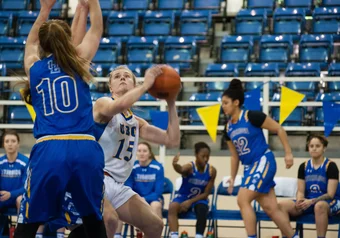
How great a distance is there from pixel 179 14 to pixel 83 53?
9561 millimetres

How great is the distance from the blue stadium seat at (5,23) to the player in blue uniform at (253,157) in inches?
289

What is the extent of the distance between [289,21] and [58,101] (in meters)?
9.42

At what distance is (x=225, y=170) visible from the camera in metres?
10.1

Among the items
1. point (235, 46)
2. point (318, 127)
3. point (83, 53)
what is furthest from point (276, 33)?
point (83, 53)

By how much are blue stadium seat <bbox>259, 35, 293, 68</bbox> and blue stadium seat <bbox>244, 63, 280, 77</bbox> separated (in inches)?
28.9

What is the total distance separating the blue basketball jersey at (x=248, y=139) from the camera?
7.73 meters

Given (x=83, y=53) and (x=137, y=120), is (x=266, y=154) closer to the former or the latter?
(x=137, y=120)

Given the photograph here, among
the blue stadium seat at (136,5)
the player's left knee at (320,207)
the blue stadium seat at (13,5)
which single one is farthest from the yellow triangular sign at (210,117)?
the blue stadium seat at (13,5)

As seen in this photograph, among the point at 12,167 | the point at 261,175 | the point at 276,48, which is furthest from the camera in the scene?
the point at 276,48

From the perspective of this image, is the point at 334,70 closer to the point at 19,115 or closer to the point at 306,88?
the point at 306,88

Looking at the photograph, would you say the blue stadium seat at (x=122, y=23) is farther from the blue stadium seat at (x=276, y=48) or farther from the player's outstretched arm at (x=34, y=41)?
the player's outstretched arm at (x=34, y=41)

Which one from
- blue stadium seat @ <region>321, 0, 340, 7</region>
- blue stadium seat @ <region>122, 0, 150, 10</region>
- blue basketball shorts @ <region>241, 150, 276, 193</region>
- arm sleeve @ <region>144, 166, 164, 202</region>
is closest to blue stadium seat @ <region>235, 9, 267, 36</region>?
blue stadium seat @ <region>321, 0, 340, 7</region>

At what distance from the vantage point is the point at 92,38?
4355 millimetres

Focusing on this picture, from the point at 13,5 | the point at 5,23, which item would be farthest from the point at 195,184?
the point at 13,5
